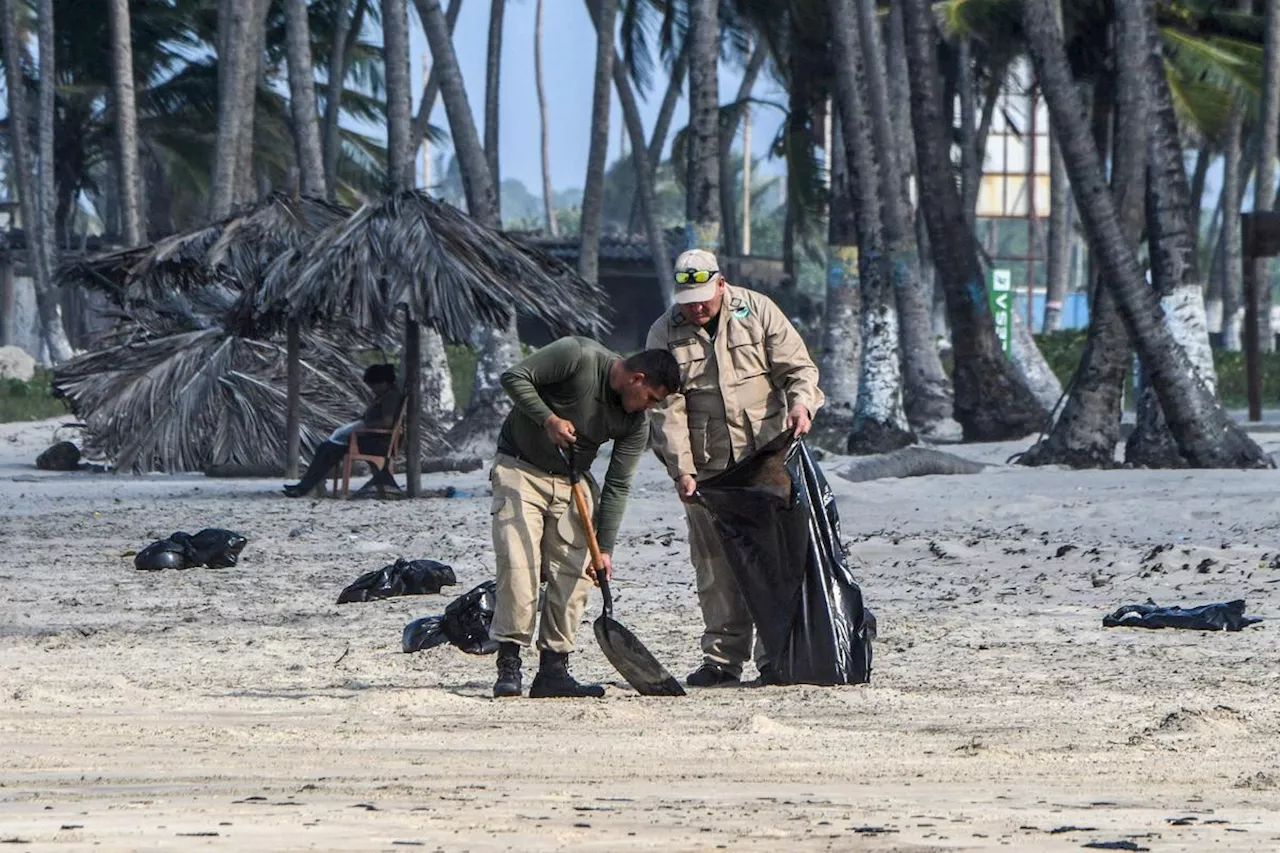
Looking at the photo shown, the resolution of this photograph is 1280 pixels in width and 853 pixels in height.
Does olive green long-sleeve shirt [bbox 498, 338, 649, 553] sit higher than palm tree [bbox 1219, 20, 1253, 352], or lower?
lower

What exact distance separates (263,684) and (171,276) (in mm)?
9072

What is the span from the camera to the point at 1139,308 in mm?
14852

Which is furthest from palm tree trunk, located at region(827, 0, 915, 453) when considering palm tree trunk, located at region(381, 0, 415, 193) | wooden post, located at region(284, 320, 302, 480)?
wooden post, located at region(284, 320, 302, 480)

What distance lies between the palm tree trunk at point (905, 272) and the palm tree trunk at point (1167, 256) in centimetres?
373

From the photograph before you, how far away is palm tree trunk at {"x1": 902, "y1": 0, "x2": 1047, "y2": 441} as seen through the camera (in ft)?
61.2

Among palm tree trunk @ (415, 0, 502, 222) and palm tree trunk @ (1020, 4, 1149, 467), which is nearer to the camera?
palm tree trunk @ (1020, 4, 1149, 467)

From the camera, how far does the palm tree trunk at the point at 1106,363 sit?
1534 cm

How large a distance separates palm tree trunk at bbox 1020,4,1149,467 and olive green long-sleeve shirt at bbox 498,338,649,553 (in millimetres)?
9756

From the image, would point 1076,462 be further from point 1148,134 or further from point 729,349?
point 729,349

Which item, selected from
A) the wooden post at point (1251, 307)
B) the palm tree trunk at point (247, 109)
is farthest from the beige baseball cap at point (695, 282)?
the palm tree trunk at point (247, 109)

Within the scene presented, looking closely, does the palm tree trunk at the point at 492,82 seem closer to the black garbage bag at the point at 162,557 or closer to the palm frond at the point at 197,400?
the palm frond at the point at 197,400

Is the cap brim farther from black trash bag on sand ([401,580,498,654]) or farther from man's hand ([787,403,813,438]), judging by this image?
black trash bag on sand ([401,580,498,654])

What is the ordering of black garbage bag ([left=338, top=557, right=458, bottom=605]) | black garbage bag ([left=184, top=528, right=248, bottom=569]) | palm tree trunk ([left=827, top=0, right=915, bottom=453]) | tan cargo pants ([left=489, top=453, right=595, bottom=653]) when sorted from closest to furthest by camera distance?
tan cargo pants ([left=489, top=453, right=595, bottom=653]), black garbage bag ([left=338, top=557, right=458, bottom=605]), black garbage bag ([left=184, top=528, right=248, bottom=569]), palm tree trunk ([left=827, top=0, right=915, bottom=453])

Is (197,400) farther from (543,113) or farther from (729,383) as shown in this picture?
(543,113)
